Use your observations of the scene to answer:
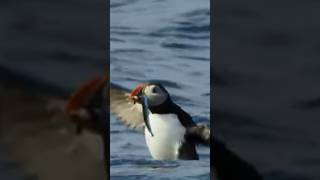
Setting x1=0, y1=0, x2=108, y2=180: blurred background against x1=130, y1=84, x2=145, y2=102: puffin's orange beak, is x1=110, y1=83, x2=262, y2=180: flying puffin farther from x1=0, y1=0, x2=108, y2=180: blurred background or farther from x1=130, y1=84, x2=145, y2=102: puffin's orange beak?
x1=0, y1=0, x2=108, y2=180: blurred background

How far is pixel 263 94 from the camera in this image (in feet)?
14.7

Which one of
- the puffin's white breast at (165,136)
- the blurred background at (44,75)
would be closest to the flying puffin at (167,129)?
the puffin's white breast at (165,136)

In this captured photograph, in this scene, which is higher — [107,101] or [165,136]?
[107,101]

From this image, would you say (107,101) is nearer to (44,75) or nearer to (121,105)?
(121,105)

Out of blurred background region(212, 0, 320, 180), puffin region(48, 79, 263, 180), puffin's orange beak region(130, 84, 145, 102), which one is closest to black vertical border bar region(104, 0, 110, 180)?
puffin region(48, 79, 263, 180)

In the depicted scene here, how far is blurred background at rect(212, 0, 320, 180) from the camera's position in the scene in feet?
14.7

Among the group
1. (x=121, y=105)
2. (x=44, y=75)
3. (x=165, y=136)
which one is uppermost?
(x=44, y=75)

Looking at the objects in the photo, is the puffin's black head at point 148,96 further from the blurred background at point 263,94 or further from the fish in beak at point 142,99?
the blurred background at point 263,94

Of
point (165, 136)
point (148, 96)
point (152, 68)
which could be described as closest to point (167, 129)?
point (165, 136)

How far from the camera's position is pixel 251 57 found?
14.7ft

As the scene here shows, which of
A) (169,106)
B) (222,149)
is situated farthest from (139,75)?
(222,149)

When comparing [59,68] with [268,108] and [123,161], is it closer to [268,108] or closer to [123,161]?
[123,161]

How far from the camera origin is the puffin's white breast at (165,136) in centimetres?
449

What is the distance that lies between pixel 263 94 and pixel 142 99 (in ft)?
2.01
